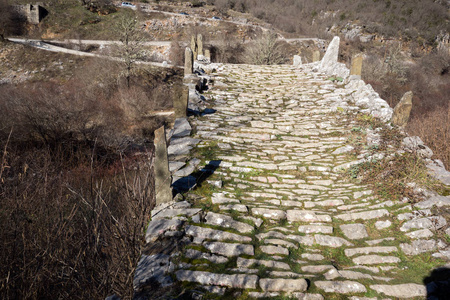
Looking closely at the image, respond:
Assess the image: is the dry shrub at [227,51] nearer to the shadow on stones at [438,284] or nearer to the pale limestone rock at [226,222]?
the pale limestone rock at [226,222]

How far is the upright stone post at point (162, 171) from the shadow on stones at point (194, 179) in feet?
0.76

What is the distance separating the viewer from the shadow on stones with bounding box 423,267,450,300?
101 inches

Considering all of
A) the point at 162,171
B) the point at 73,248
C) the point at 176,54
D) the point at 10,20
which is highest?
the point at 10,20

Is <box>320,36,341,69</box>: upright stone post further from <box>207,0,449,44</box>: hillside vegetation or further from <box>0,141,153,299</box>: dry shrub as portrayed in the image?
<box>207,0,449,44</box>: hillside vegetation

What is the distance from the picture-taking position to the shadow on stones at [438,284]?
2573 millimetres

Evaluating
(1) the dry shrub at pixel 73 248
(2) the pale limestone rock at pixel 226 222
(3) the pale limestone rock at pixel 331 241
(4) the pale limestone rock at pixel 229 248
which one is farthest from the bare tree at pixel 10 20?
(3) the pale limestone rock at pixel 331 241

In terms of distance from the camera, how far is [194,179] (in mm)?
4461

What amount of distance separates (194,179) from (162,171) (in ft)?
2.68

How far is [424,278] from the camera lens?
2.79m

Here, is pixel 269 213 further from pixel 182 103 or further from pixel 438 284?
pixel 182 103

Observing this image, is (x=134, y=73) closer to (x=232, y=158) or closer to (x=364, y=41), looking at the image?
(x=232, y=158)

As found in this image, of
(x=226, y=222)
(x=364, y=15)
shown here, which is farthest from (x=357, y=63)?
(x=364, y=15)

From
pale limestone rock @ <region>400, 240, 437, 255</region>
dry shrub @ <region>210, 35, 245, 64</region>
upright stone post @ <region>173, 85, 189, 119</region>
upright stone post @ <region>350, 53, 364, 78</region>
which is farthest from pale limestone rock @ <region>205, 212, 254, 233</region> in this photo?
dry shrub @ <region>210, 35, 245, 64</region>

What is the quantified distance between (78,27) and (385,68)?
3701 centimetres
